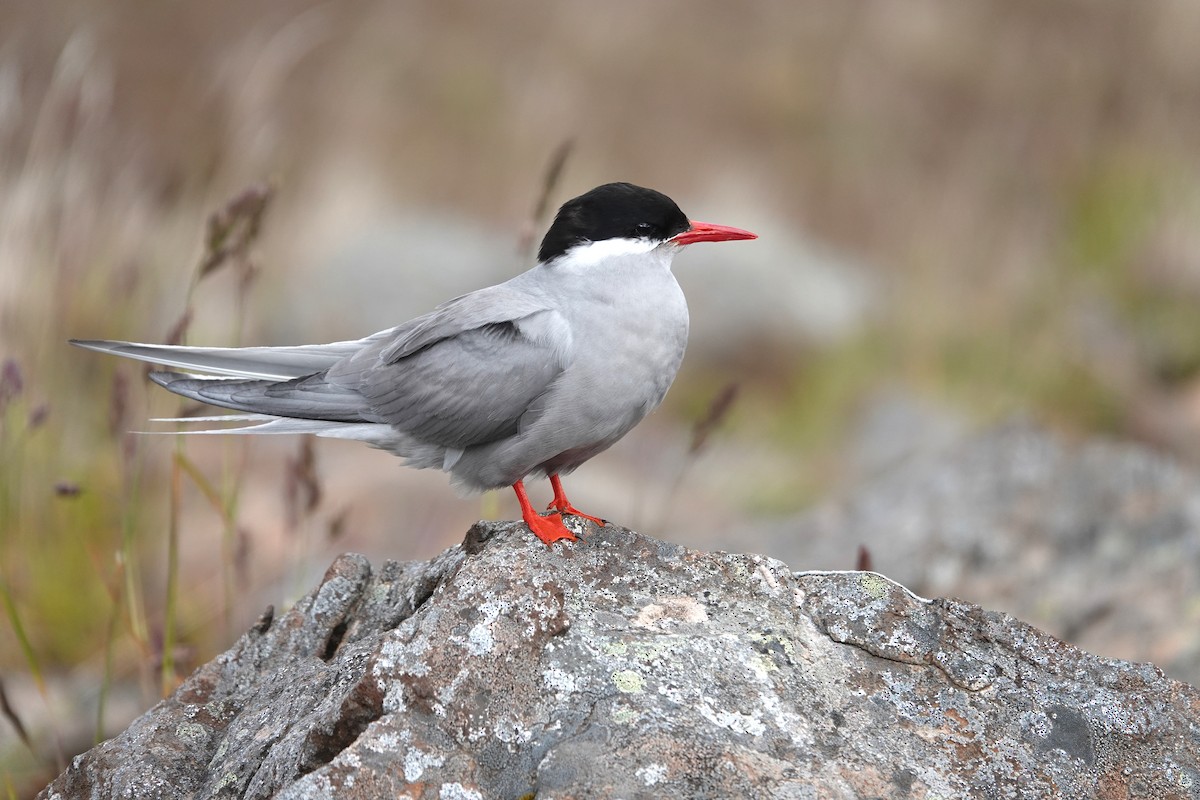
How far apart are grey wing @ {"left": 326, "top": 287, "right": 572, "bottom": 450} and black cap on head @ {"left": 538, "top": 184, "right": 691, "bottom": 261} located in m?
0.34

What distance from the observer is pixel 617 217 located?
374cm

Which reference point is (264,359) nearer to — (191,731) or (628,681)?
(191,731)

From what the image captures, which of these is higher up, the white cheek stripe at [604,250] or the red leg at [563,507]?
the white cheek stripe at [604,250]

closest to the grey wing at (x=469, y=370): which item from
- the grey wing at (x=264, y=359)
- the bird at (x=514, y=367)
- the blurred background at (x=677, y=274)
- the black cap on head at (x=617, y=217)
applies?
the bird at (x=514, y=367)

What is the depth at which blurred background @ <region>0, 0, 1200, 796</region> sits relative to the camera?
5.20 m

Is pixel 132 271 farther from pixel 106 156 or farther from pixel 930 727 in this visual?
pixel 106 156

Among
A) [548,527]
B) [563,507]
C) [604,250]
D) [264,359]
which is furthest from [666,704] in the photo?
[264,359]

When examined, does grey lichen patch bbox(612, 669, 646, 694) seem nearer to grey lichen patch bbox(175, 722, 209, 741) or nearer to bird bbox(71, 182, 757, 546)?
bird bbox(71, 182, 757, 546)

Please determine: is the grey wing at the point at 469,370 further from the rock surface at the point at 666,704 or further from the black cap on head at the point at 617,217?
the rock surface at the point at 666,704

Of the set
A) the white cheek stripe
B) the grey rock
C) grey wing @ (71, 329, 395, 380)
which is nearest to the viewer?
grey wing @ (71, 329, 395, 380)

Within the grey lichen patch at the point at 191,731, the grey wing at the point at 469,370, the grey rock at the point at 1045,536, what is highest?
the grey rock at the point at 1045,536

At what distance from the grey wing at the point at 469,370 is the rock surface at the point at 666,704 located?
52 centimetres

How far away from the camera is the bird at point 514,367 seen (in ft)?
11.2

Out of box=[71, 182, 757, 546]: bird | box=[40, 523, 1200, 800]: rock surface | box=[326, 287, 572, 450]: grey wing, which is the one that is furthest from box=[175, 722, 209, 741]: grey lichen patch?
box=[326, 287, 572, 450]: grey wing
